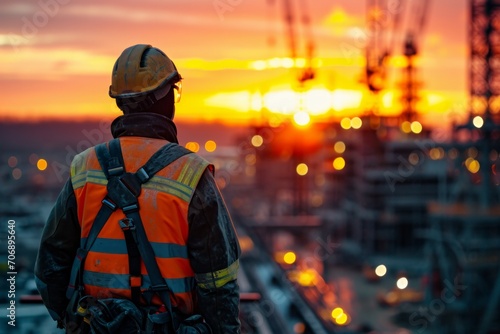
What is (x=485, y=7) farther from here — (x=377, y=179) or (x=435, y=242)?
(x=377, y=179)

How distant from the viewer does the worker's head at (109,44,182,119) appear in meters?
2.82

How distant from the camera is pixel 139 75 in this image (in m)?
2.82

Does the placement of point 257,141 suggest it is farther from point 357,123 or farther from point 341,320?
point 341,320

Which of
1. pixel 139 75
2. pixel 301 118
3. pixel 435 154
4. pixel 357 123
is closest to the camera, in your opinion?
pixel 139 75

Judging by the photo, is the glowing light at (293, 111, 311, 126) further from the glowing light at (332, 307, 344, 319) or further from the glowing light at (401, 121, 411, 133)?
the glowing light at (332, 307, 344, 319)

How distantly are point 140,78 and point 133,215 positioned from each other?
1.52 ft

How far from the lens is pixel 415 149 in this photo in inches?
1813

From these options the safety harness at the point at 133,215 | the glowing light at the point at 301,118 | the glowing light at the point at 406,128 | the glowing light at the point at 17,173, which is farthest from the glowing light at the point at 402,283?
the glowing light at the point at 17,173

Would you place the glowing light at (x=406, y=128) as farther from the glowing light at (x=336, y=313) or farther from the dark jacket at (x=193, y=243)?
the dark jacket at (x=193, y=243)

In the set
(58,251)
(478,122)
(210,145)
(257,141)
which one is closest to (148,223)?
(58,251)

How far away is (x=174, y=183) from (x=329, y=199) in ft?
180

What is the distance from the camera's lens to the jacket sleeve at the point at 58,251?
2.81m

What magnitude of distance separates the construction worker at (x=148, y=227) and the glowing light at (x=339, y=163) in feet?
160

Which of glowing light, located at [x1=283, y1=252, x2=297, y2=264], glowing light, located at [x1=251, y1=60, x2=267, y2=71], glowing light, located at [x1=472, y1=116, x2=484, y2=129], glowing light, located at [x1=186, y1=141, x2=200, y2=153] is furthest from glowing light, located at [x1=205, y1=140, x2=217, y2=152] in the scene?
glowing light, located at [x1=472, y1=116, x2=484, y2=129]
